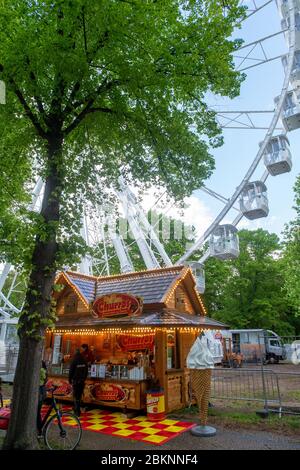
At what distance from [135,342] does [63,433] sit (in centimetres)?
547

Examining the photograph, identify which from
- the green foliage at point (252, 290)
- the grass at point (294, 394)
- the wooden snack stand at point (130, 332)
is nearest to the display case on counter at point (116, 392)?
the wooden snack stand at point (130, 332)

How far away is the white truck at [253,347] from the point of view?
27.6m

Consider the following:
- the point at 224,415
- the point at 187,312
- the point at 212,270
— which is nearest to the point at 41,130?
the point at 187,312

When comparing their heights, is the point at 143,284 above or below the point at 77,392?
above

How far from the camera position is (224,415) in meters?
9.55

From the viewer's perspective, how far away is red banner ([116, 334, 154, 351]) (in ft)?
38.3

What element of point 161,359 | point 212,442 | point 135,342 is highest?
point 135,342

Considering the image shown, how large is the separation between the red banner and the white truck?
57.2 ft

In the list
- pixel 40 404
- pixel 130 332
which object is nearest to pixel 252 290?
pixel 130 332

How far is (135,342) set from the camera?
463 inches

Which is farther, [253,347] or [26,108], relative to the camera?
[253,347]

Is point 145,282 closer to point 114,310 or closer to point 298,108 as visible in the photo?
point 114,310

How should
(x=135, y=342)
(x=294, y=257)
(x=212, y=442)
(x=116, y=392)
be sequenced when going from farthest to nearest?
1. (x=294, y=257)
2. (x=135, y=342)
3. (x=116, y=392)
4. (x=212, y=442)

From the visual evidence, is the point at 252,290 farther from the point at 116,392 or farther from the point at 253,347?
the point at 116,392
